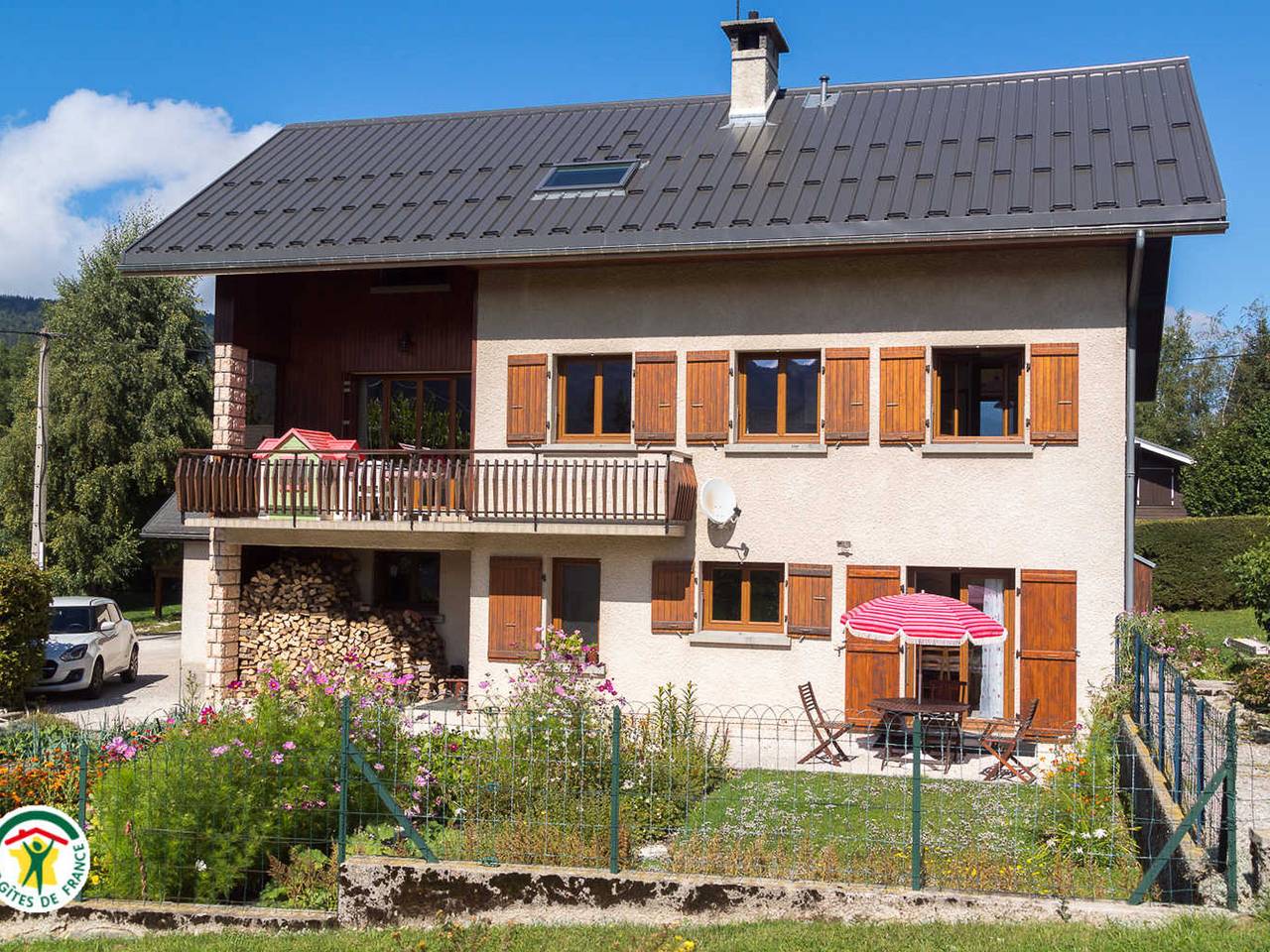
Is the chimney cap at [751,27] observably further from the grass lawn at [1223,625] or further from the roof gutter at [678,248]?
the grass lawn at [1223,625]

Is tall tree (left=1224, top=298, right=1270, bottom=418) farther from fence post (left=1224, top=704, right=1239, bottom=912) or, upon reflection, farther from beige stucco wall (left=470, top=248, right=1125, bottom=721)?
fence post (left=1224, top=704, right=1239, bottom=912)

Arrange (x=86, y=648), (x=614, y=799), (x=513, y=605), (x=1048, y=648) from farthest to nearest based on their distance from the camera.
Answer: (x=86, y=648) < (x=513, y=605) < (x=1048, y=648) < (x=614, y=799)

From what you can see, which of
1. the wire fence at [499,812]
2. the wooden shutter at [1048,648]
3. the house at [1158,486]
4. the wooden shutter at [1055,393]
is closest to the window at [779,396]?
the wooden shutter at [1055,393]

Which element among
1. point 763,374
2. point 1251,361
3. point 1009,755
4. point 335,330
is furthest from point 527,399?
point 1251,361

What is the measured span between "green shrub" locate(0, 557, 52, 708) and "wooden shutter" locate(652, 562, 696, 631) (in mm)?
8274

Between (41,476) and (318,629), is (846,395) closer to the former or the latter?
(318,629)

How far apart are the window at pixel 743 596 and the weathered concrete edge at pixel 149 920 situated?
800cm

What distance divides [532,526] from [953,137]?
24.0 ft

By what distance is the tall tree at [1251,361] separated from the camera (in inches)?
1681

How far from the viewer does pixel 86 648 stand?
58.1 feet

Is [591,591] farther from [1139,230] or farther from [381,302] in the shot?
[1139,230]

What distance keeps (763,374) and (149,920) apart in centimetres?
958

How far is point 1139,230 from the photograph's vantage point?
1238 cm

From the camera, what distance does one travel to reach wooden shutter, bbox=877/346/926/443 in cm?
1401
